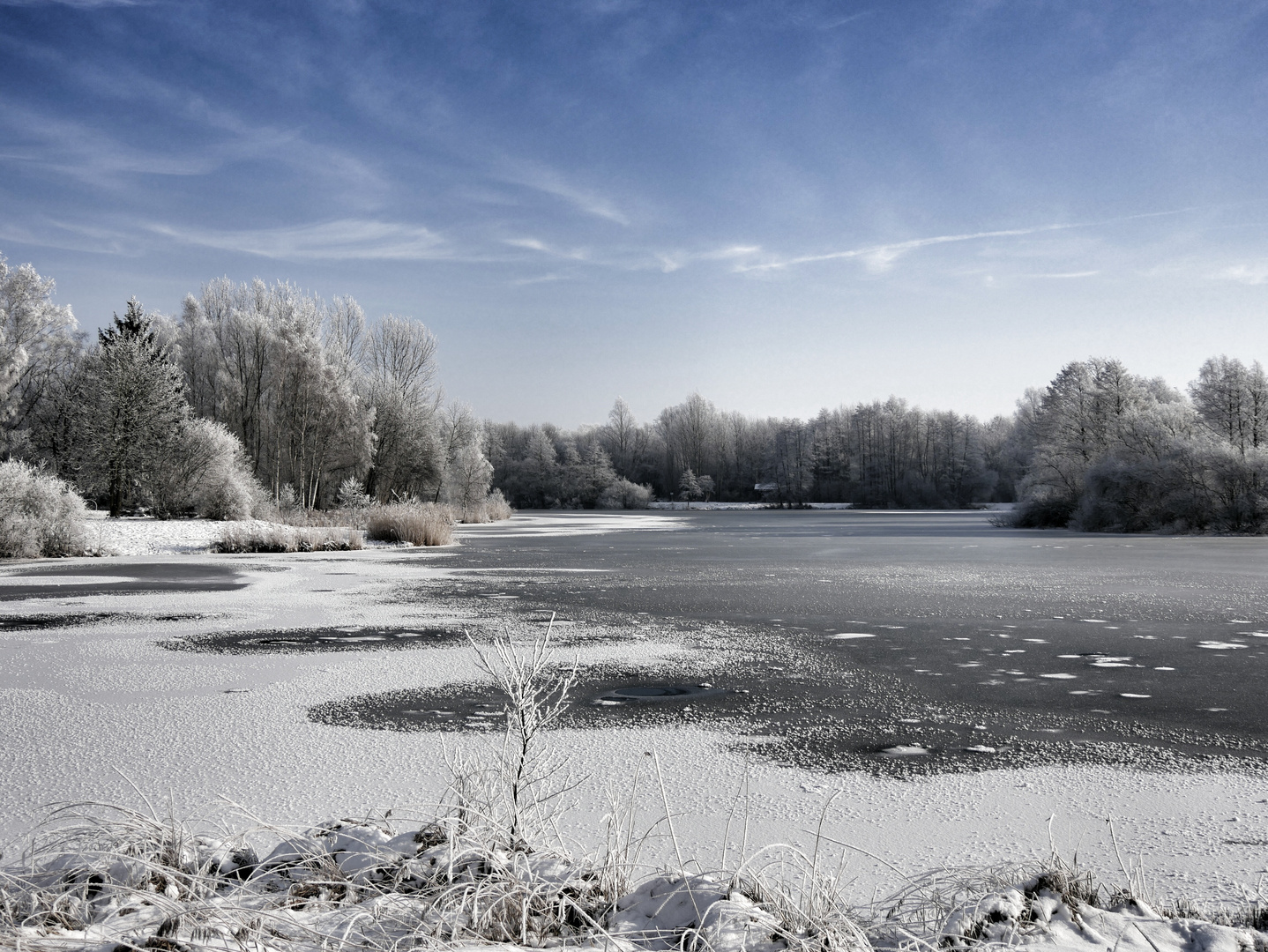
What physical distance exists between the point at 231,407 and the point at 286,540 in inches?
777

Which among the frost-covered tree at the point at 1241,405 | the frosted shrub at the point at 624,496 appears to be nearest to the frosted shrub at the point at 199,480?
the frost-covered tree at the point at 1241,405

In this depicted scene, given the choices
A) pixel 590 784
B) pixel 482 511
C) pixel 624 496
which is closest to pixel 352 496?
pixel 482 511

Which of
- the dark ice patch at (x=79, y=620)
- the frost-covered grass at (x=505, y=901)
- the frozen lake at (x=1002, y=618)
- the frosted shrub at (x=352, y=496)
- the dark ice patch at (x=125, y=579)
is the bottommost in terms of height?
the dark ice patch at (x=125, y=579)

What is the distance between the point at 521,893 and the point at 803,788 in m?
1.59

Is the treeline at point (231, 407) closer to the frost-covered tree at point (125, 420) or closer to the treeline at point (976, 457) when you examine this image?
the frost-covered tree at point (125, 420)

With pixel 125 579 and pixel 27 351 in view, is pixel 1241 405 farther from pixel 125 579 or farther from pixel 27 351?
pixel 27 351

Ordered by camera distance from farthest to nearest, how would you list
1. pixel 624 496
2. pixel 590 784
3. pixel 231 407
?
pixel 624 496, pixel 231 407, pixel 590 784

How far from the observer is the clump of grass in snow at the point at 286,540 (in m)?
19.8

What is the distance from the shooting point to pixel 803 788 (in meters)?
3.35

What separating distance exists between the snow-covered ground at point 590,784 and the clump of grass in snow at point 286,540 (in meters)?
14.6

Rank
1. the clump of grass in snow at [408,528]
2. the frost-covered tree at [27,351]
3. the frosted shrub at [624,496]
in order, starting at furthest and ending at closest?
the frosted shrub at [624,496], the frost-covered tree at [27,351], the clump of grass in snow at [408,528]

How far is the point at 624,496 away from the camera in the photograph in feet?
228

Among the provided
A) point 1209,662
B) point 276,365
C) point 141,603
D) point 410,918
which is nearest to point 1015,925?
point 410,918

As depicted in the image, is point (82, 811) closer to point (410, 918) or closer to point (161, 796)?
point (161, 796)
